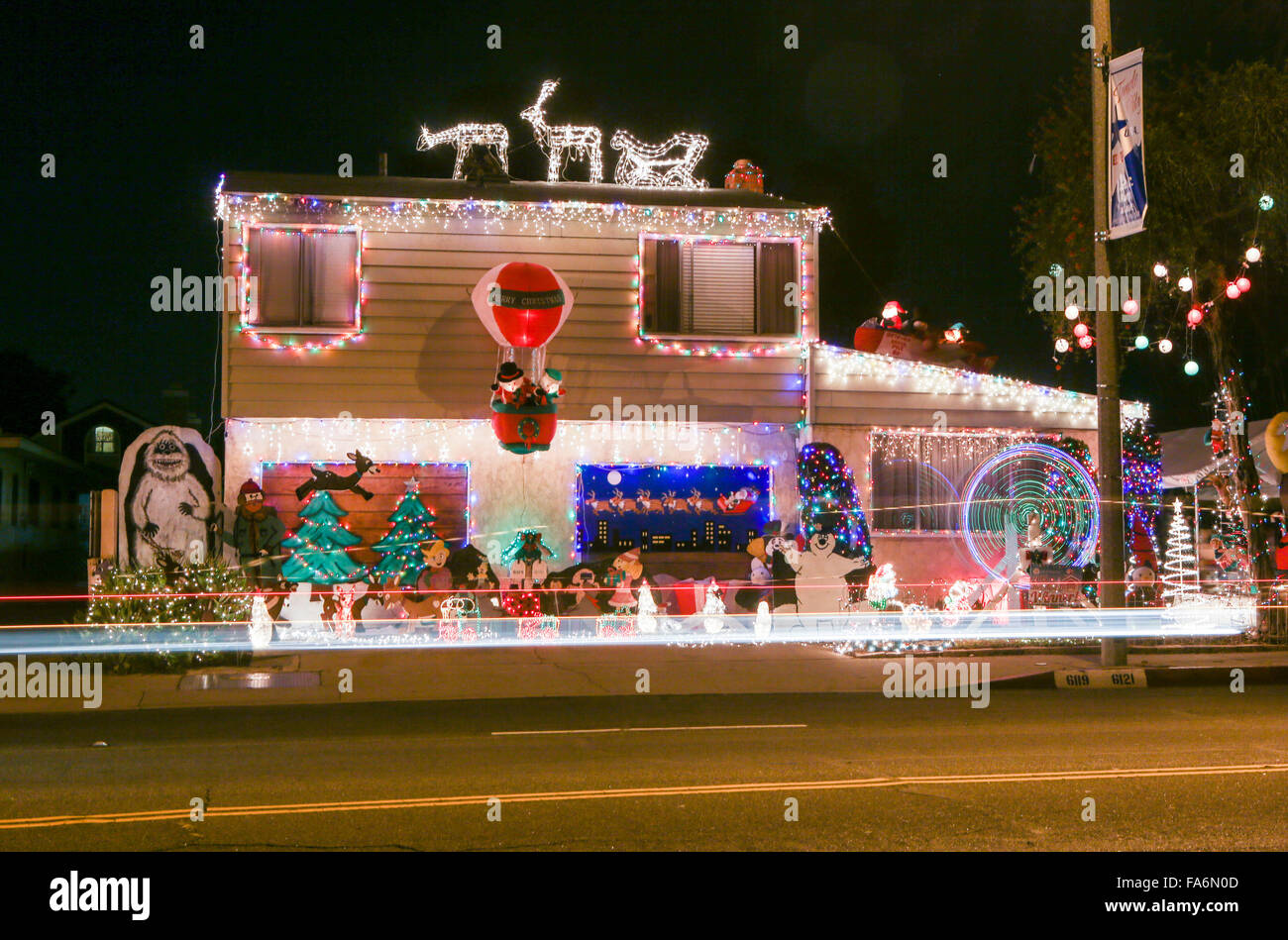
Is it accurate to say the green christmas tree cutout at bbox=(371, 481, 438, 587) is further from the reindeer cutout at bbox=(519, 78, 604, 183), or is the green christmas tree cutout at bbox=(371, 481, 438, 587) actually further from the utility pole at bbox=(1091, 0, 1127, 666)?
the utility pole at bbox=(1091, 0, 1127, 666)

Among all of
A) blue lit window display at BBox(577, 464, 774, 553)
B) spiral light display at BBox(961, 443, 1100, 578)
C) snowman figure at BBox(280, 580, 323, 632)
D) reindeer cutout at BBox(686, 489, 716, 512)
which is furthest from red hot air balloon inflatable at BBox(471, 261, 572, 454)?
spiral light display at BBox(961, 443, 1100, 578)

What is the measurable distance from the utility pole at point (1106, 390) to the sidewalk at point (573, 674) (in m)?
0.95

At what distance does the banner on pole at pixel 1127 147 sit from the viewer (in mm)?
13562

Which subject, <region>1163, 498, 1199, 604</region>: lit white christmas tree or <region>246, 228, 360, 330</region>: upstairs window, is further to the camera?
<region>1163, 498, 1199, 604</region>: lit white christmas tree

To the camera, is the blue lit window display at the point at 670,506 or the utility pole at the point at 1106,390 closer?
the utility pole at the point at 1106,390

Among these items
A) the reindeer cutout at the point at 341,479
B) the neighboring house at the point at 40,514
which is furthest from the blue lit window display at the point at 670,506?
the neighboring house at the point at 40,514

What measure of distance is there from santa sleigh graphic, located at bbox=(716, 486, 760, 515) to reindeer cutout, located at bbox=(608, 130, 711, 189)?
198 inches

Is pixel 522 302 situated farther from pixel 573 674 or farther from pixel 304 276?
pixel 573 674

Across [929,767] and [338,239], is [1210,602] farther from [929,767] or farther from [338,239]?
[338,239]

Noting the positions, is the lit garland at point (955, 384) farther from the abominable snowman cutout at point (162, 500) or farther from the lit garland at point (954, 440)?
the abominable snowman cutout at point (162, 500)

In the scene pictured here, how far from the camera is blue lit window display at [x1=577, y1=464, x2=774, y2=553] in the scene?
18.5 metres

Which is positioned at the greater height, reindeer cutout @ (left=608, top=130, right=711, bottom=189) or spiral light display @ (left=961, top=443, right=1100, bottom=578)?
reindeer cutout @ (left=608, top=130, right=711, bottom=189)

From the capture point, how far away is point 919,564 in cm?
1902

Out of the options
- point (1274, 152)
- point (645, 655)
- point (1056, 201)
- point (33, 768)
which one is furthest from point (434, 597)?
point (1274, 152)
